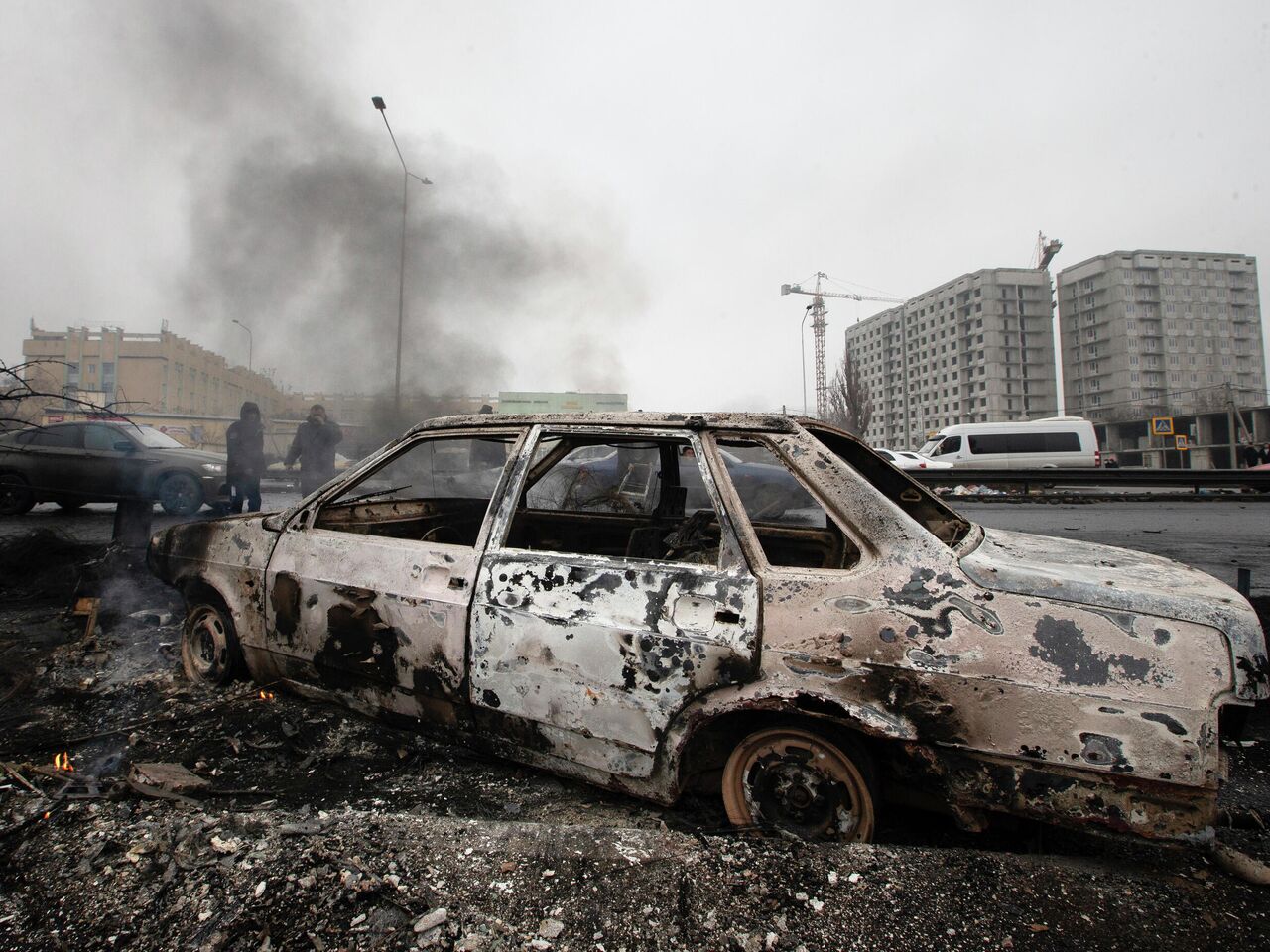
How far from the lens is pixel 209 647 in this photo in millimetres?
3068

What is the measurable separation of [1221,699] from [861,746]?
80cm

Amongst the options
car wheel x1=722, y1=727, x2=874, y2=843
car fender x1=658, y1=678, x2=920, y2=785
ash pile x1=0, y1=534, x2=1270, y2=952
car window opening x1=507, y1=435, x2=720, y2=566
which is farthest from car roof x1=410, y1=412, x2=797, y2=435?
ash pile x1=0, y1=534, x2=1270, y2=952

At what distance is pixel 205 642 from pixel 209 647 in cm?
4

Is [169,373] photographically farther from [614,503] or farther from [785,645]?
[785,645]

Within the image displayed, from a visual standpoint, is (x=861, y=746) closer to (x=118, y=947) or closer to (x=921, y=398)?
(x=118, y=947)

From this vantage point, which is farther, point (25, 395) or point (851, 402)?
point (851, 402)

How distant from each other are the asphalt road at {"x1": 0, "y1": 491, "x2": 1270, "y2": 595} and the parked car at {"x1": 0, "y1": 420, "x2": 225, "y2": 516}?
1.06 ft

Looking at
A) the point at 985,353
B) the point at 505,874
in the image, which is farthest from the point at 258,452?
the point at 985,353

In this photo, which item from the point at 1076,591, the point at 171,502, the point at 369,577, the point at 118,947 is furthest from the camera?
the point at 171,502

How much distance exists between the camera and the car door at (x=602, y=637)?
1.80 metres

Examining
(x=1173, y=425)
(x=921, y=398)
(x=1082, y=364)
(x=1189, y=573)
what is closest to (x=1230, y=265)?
(x=1082, y=364)

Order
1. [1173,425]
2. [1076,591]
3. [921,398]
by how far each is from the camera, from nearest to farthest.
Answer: [1076,591] < [1173,425] < [921,398]

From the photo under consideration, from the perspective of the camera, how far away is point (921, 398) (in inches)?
4235

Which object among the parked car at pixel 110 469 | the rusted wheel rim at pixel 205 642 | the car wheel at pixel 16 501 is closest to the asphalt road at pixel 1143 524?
the car wheel at pixel 16 501
